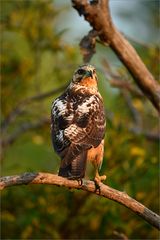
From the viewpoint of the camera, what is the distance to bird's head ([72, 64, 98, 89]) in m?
7.86

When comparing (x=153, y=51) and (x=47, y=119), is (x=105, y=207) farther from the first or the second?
(x=153, y=51)

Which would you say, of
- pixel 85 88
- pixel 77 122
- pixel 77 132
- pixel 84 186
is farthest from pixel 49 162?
pixel 84 186

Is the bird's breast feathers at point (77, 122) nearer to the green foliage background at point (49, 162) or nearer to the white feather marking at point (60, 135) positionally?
the white feather marking at point (60, 135)

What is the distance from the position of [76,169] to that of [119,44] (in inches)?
52.1

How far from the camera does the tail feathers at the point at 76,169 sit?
20.4 feet

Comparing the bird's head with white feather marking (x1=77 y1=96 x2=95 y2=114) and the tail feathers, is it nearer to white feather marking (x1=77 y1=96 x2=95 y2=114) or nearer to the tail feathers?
white feather marking (x1=77 y1=96 x2=95 y2=114)

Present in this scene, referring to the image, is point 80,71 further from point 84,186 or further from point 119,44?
point 84,186

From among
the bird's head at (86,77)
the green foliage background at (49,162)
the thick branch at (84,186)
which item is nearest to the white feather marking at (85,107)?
the bird's head at (86,77)

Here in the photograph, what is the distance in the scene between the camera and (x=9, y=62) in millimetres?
10570

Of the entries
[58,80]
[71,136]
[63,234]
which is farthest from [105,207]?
[71,136]

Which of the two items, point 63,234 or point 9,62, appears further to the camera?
point 9,62

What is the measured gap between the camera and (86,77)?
7867 millimetres

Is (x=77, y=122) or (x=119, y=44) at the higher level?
(x=119, y=44)

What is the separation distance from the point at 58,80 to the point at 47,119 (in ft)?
2.82
